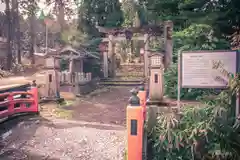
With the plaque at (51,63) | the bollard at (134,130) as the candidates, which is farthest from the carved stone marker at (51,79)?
the bollard at (134,130)

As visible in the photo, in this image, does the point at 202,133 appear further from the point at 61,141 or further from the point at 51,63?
the point at 51,63

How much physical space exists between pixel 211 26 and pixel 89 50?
44.6ft

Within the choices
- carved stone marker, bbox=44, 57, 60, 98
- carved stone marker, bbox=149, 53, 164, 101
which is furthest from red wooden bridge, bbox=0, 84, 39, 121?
carved stone marker, bbox=149, 53, 164, 101

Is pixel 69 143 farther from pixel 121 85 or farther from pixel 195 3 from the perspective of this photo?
pixel 121 85

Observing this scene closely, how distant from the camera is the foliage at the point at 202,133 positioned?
3.67 metres

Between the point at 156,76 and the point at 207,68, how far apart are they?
152 inches

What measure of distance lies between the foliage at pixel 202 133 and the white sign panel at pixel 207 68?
1.07 feet

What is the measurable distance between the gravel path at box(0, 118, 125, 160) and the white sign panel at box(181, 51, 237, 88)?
6.98 feet

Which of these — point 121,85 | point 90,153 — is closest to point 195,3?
point 90,153

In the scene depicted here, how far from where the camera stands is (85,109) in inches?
386

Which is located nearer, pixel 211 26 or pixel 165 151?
pixel 165 151

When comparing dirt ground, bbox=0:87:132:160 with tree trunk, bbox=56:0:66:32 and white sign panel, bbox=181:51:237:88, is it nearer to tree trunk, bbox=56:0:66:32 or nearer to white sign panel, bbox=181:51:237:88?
white sign panel, bbox=181:51:237:88

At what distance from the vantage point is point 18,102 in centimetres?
672

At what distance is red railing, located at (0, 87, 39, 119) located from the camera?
6221 millimetres
